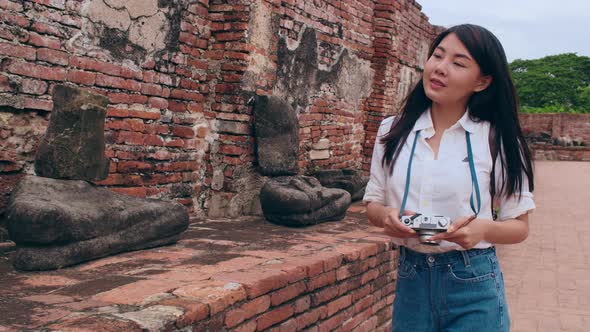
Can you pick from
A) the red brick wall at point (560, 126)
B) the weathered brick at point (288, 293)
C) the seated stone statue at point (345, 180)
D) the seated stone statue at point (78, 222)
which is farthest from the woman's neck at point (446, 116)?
the red brick wall at point (560, 126)

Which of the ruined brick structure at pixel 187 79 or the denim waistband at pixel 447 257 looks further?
the ruined brick structure at pixel 187 79

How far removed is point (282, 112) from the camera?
511 centimetres

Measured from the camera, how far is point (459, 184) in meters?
2.00

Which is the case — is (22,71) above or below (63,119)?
above

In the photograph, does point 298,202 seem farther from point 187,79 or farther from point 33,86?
point 33,86

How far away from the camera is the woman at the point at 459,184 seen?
1986 mm

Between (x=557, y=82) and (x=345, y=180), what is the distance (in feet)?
129

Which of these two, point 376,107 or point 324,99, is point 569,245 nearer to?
point 376,107

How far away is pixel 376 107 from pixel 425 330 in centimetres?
605

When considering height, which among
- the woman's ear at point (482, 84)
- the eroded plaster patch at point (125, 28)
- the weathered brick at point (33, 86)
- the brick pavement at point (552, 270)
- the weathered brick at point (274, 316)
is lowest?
the brick pavement at point (552, 270)

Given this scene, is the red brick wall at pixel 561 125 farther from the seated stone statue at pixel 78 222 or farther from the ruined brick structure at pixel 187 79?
the seated stone statue at pixel 78 222

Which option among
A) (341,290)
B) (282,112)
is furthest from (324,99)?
(341,290)

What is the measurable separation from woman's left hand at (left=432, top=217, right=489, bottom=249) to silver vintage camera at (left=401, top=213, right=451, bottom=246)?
1 centimetres

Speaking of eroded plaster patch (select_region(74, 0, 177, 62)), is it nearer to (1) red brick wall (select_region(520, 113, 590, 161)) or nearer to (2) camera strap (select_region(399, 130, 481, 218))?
(2) camera strap (select_region(399, 130, 481, 218))
